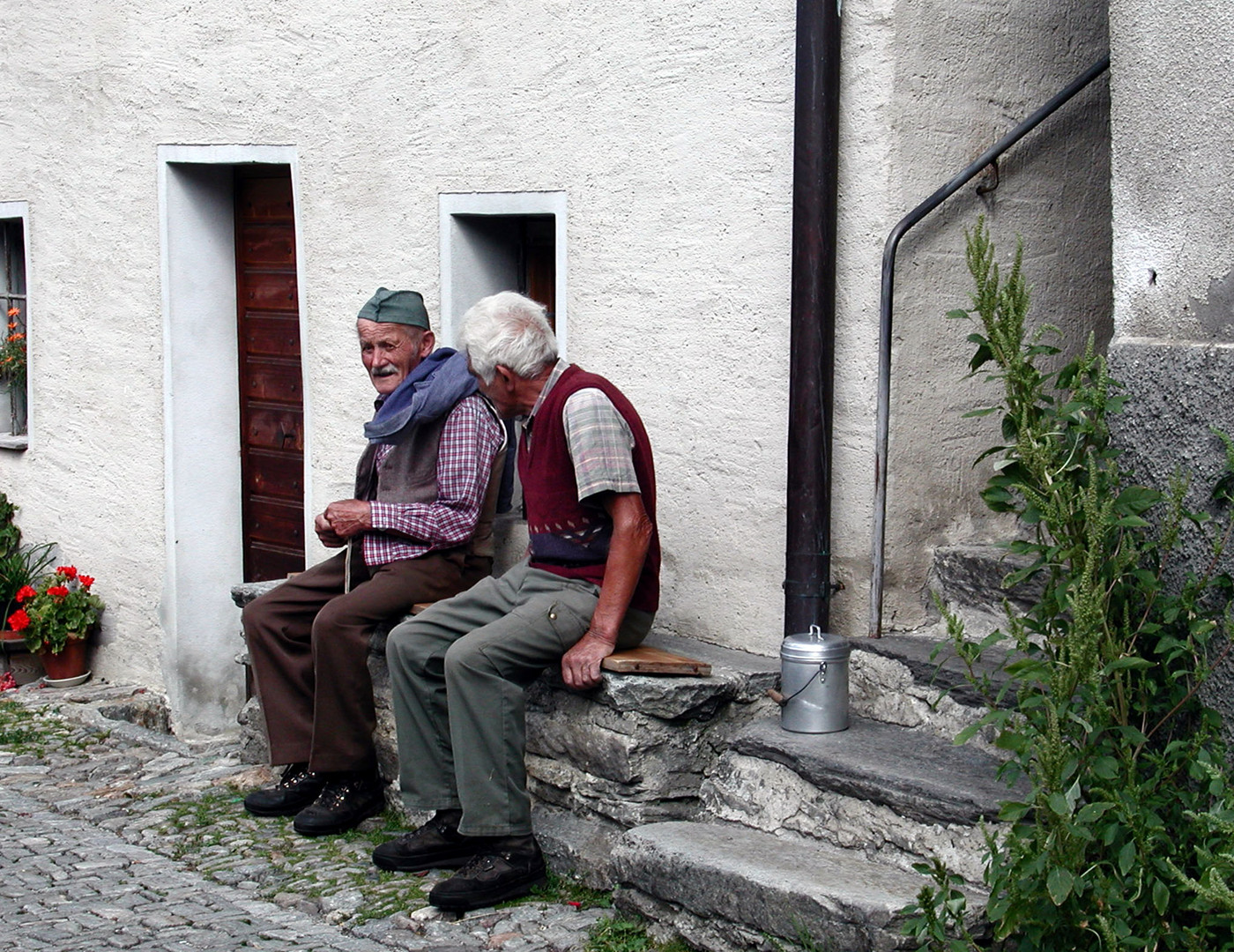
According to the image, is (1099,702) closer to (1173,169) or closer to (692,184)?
(1173,169)

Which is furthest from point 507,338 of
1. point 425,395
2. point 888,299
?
point 888,299

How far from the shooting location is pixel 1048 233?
4469 mm

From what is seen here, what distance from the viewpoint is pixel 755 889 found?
136 inches

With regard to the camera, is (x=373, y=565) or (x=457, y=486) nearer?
(x=457, y=486)

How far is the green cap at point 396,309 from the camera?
505cm

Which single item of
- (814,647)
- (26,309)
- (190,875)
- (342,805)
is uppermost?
(26,309)

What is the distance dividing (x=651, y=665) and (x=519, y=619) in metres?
0.37

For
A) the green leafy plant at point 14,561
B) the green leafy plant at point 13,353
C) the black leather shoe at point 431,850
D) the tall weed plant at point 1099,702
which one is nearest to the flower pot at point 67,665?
the green leafy plant at point 14,561

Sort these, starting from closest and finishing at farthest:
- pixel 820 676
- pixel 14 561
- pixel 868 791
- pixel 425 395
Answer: pixel 868 791
pixel 820 676
pixel 425 395
pixel 14 561

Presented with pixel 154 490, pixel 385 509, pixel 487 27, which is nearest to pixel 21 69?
pixel 154 490

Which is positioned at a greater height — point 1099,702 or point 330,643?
point 1099,702

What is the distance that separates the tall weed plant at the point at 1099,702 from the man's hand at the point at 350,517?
226 cm

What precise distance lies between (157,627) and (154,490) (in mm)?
631

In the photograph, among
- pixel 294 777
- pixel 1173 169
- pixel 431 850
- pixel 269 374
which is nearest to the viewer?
pixel 1173 169
